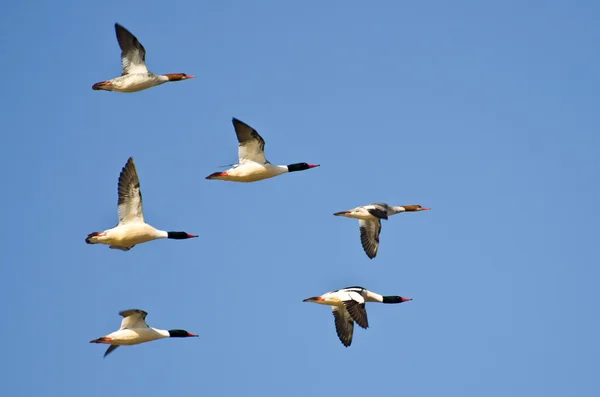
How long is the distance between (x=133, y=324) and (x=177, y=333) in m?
1.20

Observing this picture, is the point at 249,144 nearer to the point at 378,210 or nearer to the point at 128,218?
the point at 128,218

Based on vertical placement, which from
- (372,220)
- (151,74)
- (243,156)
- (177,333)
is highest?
(151,74)

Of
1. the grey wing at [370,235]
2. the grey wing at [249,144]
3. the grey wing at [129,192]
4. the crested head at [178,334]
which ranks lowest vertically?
the crested head at [178,334]

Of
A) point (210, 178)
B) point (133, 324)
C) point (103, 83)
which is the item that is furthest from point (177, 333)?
point (103, 83)

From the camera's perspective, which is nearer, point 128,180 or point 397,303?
point 128,180

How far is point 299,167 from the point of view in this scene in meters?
26.5

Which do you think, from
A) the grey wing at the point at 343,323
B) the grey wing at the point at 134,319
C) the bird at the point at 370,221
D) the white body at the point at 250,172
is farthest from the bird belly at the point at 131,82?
the grey wing at the point at 343,323

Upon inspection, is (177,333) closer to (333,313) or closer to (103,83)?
(333,313)

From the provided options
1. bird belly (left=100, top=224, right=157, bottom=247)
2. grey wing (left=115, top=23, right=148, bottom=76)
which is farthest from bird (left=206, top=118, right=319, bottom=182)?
grey wing (left=115, top=23, right=148, bottom=76)

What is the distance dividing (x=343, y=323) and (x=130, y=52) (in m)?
8.05

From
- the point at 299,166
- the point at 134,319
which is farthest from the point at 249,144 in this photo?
the point at 134,319

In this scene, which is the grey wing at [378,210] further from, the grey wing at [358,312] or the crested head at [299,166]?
the grey wing at [358,312]

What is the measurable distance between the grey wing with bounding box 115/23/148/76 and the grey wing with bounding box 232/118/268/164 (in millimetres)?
2984

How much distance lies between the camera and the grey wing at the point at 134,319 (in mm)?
24391
